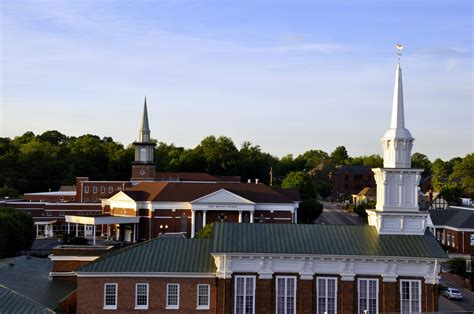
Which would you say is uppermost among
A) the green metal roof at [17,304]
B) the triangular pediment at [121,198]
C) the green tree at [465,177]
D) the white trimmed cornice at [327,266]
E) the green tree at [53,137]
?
the green tree at [53,137]

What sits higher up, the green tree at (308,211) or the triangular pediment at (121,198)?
the triangular pediment at (121,198)

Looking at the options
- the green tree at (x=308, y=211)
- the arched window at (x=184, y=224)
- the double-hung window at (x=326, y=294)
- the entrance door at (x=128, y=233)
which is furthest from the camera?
the green tree at (x=308, y=211)

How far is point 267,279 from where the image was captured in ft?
110

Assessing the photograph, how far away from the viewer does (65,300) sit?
3381 centimetres

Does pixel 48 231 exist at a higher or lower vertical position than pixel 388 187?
lower

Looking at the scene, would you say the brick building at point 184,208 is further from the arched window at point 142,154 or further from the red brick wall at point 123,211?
the arched window at point 142,154

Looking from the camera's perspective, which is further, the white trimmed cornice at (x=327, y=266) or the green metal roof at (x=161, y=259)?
the white trimmed cornice at (x=327, y=266)

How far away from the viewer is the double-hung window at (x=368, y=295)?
111 ft

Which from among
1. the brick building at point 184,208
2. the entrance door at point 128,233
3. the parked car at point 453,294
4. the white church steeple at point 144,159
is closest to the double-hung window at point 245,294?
the parked car at point 453,294

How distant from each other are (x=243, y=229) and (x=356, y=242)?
229 inches

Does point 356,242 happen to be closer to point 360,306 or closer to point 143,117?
point 360,306

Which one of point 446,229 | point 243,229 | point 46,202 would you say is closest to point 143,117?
point 46,202

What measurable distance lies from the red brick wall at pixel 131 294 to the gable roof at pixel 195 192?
5220 cm

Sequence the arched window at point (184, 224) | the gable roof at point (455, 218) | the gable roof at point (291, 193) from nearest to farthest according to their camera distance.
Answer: the gable roof at point (455, 218), the arched window at point (184, 224), the gable roof at point (291, 193)
